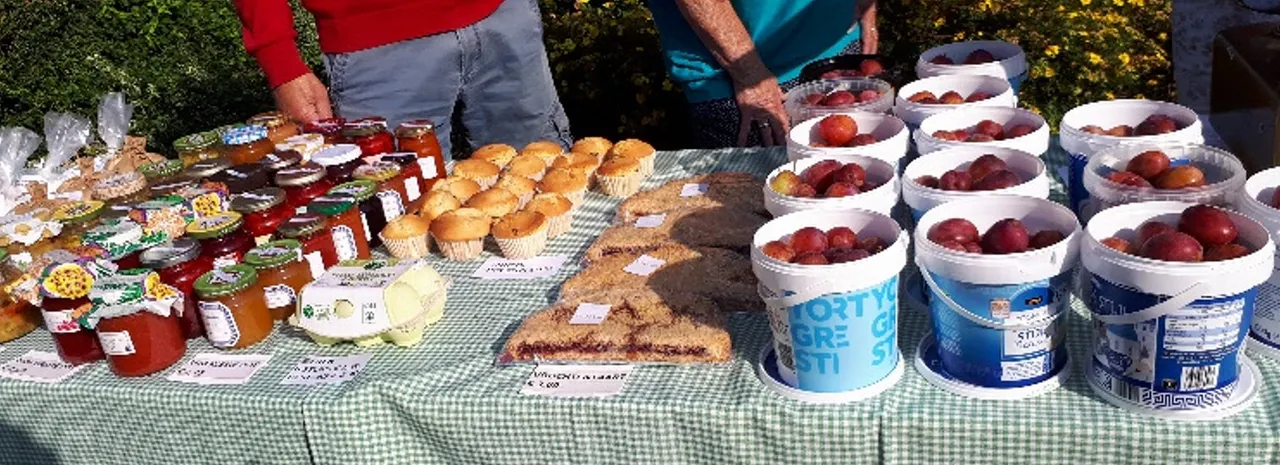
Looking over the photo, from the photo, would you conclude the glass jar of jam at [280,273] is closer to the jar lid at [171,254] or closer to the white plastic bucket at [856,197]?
the jar lid at [171,254]

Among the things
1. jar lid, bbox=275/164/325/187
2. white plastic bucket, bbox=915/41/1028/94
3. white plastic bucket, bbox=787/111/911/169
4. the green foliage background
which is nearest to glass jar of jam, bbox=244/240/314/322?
jar lid, bbox=275/164/325/187

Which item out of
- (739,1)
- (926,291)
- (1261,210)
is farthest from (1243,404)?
(739,1)

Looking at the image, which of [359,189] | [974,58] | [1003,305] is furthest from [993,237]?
[359,189]

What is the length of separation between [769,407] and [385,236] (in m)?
1.33

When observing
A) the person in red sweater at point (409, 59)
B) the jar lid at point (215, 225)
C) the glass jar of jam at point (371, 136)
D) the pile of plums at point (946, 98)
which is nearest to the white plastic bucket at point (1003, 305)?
the pile of plums at point (946, 98)

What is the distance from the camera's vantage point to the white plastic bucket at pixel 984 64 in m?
3.04

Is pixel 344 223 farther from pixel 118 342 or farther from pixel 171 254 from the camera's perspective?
pixel 118 342

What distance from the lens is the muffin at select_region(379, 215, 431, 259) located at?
9.35 feet

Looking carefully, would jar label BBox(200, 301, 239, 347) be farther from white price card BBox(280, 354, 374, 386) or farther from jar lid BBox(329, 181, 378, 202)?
jar lid BBox(329, 181, 378, 202)

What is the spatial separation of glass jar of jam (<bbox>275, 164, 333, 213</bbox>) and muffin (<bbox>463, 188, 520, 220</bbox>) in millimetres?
403

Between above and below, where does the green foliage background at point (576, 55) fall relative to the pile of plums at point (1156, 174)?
below

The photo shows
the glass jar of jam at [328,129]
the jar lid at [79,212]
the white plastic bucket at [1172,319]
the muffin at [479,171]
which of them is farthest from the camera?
the glass jar of jam at [328,129]

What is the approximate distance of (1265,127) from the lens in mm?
2955

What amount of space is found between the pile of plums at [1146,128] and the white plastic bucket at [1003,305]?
55 centimetres
